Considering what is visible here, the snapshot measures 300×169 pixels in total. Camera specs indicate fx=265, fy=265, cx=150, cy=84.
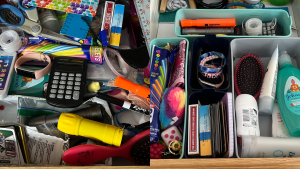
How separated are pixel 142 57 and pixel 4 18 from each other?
16.2 inches

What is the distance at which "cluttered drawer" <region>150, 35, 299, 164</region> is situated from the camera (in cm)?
69

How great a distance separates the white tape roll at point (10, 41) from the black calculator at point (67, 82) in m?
0.12

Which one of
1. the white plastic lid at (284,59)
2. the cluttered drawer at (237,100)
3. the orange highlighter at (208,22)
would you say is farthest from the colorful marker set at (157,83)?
the white plastic lid at (284,59)

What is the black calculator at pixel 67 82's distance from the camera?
2.29ft

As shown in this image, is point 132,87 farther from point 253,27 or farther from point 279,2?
point 279,2

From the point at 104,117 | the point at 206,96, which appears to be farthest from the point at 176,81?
the point at 104,117

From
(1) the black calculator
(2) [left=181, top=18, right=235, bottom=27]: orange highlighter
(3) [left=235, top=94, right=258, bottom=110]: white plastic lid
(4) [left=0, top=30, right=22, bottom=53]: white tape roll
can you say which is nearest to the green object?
(2) [left=181, top=18, right=235, bottom=27]: orange highlighter

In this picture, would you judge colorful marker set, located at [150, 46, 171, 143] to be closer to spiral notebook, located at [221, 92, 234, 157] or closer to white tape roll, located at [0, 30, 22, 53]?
spiral notebook, located at [221, 92, 234, 157]

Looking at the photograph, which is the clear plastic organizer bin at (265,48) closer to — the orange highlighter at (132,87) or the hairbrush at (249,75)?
the hairbrush at (249,75)

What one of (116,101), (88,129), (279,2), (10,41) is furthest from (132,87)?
(279,2)

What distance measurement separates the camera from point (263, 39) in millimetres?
808

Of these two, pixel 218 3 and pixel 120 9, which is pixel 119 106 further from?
pixel 218 3

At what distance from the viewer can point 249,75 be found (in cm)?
80

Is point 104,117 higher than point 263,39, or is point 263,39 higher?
point 263,39
